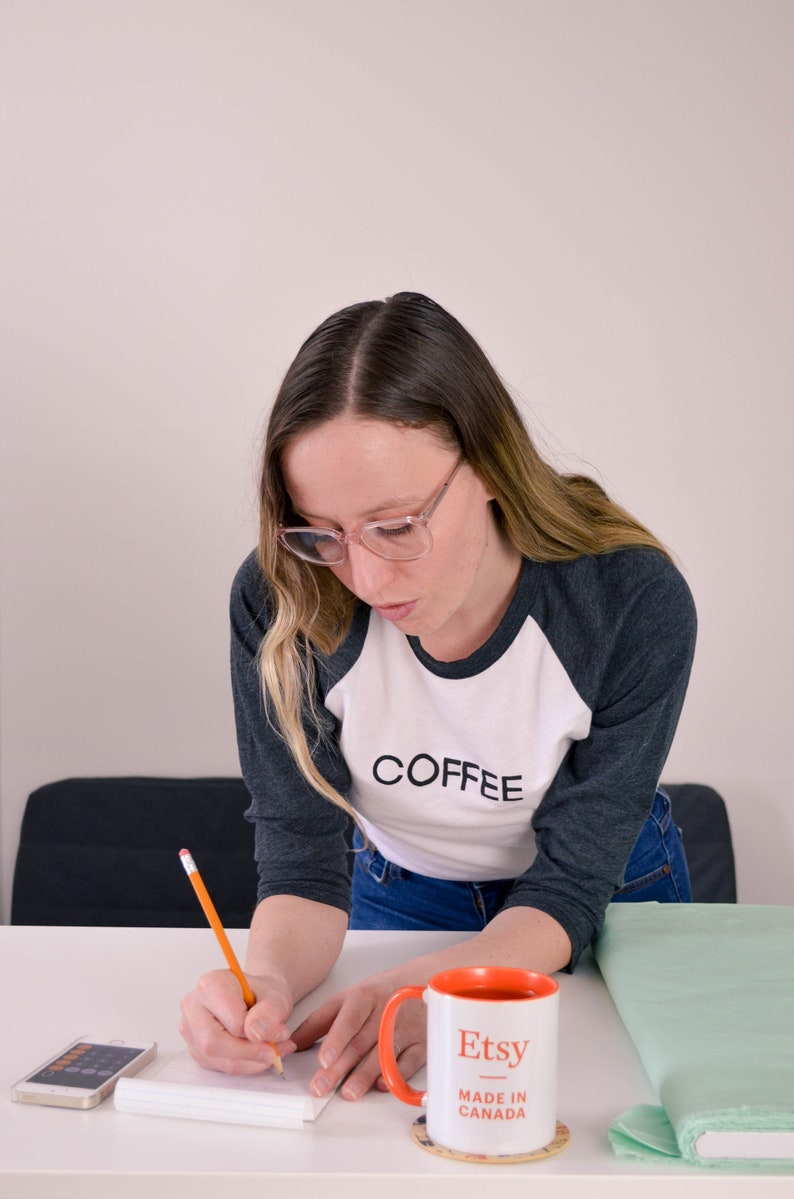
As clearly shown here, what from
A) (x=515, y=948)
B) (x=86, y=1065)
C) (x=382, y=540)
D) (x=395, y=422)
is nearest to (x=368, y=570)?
(x=382, y=540)

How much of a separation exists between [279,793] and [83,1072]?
0.44 metres

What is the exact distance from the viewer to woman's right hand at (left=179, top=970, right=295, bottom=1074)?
0.86 metres

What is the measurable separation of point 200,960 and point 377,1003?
273 millimetres

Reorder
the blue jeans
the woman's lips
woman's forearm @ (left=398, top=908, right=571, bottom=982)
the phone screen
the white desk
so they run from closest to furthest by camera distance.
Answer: the white desk < the phone screen < woman's forearm @ (left=398, top=908, right=571, bottom=982) < the woman's lips < the blue jeans

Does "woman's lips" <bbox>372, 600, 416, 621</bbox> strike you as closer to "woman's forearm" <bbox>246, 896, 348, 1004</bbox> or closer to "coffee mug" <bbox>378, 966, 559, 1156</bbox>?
"woman's forearm" <bbox>246, 896, 348, 1004</bbox>

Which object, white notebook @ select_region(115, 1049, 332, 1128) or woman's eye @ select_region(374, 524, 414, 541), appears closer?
white notebook @ select_region(115, 1049, 332, 1128)

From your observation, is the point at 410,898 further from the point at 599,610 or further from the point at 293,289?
the point at 293,289

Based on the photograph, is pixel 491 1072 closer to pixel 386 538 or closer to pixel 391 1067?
pixel 391 1067

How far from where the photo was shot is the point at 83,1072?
847mm

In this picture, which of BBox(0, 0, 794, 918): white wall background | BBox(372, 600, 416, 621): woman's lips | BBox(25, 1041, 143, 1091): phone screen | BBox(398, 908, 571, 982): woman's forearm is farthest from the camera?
BBox(0, 0, 794, 918): white wall background

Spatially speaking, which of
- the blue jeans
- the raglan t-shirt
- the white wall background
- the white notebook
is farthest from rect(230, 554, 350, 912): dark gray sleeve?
the white wall background

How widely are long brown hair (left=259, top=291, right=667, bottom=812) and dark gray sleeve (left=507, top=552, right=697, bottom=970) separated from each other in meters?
0.09

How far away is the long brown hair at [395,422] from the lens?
1102mm

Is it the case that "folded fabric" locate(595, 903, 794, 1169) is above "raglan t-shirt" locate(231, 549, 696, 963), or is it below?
below
